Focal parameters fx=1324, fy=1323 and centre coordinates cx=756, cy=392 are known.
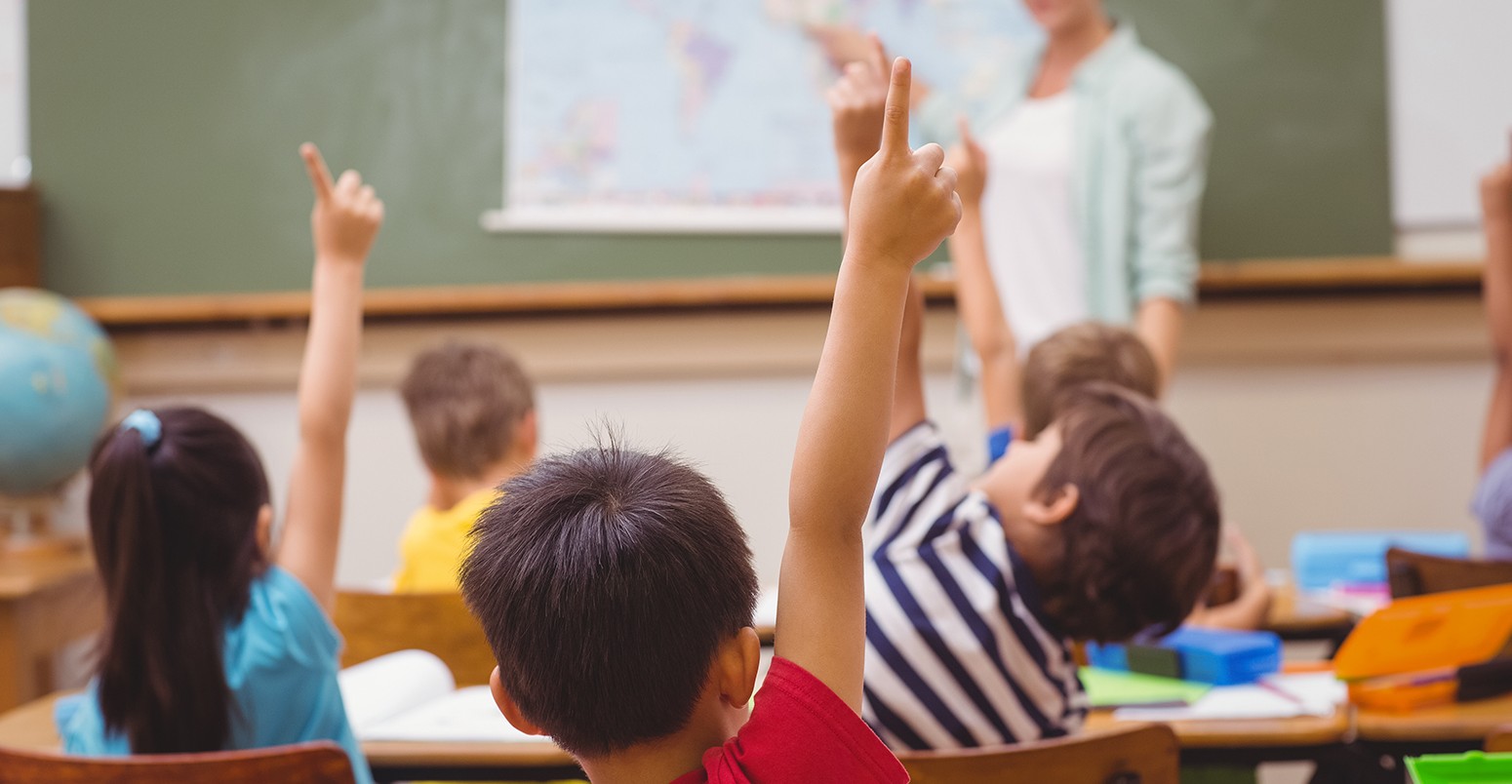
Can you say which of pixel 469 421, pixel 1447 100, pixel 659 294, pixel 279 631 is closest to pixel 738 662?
pixel 279 631

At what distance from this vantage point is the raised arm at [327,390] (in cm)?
149

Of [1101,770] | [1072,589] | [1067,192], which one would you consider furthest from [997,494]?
[1067,192]

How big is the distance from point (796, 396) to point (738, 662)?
9.46 feet

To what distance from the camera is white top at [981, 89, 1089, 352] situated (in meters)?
3.20

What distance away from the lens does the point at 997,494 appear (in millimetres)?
1456

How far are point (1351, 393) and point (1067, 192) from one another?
3.27 feet

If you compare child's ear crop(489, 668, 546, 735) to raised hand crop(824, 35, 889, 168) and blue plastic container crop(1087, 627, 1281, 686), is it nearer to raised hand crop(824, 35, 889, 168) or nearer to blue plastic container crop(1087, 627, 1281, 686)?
raised hand crop(824, 35, 889, 168)

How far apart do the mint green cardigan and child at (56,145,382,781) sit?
2218 mm

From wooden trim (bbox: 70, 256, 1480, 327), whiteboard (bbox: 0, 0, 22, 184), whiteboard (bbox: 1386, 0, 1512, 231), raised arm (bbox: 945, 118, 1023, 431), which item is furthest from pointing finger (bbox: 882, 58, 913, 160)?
whiteboard (bbox: 0, 0, 22, 184)

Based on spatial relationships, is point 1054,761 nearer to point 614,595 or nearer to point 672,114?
point 614,595

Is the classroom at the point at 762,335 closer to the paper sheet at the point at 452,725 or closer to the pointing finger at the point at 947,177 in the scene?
the paper sheet at the point at 452,725

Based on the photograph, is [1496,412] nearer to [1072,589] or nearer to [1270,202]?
[1270,202]

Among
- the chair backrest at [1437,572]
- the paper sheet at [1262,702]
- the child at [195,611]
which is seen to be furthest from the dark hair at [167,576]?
the chair backrest at [1437,572]

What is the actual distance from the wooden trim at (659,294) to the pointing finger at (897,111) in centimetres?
267
